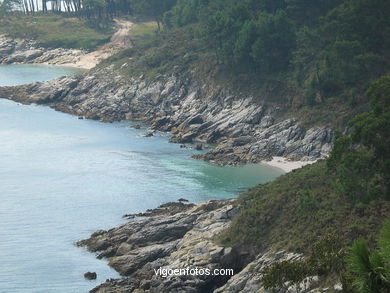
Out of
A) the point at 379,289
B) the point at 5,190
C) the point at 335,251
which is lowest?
the point at 5,190

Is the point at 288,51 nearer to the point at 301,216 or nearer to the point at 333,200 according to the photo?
the point at 333,200

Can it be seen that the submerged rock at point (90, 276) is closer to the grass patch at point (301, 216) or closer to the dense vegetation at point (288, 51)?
the grass patch at point (301, 216)

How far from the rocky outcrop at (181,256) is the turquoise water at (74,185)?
2.29m

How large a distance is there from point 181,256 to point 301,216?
9.84m

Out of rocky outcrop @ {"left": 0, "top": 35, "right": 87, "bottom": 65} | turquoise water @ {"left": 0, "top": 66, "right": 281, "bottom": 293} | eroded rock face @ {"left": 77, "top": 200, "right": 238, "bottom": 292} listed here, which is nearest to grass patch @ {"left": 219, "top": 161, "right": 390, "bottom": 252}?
eroded rock face @ {"left": 77, "top": 200, "right": 238, "bottom": 292}

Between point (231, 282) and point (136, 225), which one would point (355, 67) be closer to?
point (136, 225)

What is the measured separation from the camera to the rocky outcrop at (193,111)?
95812 millimetres

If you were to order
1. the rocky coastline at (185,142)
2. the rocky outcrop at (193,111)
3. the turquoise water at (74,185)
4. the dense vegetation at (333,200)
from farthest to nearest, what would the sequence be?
the rocky outcrop at (193,111), the turquoise water at (74,185), the rocky coastline at (185,142), the dense vegetation at (333,200)

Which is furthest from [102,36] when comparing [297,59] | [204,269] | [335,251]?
[335,251]

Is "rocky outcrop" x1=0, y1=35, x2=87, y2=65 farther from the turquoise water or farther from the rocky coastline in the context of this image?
the turquoise water

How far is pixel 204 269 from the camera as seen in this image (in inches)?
2184

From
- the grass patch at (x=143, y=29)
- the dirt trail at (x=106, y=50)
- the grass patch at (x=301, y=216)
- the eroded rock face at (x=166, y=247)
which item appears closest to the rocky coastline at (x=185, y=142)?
the eroded rock face at (x=166, y=247)

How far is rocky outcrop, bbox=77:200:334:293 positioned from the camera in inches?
2105

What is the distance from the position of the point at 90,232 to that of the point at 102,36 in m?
131
